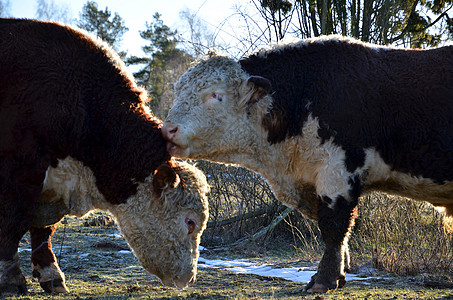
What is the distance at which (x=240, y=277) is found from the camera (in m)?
6.04

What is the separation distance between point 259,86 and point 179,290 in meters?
2.12

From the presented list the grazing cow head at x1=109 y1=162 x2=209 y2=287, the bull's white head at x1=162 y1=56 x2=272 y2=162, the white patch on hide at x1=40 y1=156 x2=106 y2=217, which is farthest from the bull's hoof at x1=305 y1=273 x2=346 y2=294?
the white patch on hide at x1=40 y1=156 x2=106 y2=217

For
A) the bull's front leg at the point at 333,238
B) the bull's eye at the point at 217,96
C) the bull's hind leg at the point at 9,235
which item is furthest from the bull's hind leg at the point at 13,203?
the bull's front leg at the point at 333,238

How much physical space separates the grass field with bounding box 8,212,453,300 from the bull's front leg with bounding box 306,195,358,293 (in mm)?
128

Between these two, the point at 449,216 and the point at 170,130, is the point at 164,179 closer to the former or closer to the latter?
the point at 170,130

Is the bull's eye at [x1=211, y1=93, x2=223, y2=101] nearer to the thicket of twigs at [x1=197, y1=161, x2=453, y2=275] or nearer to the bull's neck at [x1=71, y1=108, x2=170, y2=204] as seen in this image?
the bull's neck at [x1=71, y1=108, x2=170, y2=204]

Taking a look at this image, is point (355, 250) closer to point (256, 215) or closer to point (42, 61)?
point (256, 215)

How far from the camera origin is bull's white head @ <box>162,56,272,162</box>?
4945mm

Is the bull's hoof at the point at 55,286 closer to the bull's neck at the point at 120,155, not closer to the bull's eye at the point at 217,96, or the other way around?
the bull's neck at the point at 120,155

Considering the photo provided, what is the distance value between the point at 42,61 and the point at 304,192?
2678 millimetres

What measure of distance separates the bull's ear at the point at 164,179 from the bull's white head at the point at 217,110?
0.23 meters

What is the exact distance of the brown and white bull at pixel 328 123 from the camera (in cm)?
475

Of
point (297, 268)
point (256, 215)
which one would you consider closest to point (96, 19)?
point (256, 215)

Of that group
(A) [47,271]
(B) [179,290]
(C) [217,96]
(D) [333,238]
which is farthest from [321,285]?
(A) [47,271]
